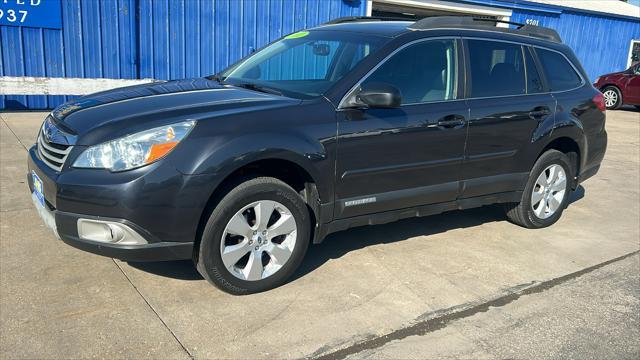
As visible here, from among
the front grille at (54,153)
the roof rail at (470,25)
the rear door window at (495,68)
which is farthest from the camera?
the rear door window at (495,68)

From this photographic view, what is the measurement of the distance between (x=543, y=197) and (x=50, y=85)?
7.87 m

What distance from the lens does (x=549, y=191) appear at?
217 inches

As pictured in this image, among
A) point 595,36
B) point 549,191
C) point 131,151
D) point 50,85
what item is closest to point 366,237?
point 549,191

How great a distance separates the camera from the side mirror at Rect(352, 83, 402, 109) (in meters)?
3.83

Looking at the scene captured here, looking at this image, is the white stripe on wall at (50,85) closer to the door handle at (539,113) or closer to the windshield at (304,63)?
the windshield at (304,63)

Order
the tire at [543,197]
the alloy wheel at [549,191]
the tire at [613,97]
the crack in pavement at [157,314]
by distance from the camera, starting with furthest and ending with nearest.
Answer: the tire at [613,97], the alloy wheel at [549,191], the tire at [543,197], the crack in pavement at [157,314]

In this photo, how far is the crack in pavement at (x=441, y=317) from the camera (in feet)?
10.4

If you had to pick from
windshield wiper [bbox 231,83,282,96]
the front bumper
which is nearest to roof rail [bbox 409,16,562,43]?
windshield wiper [bbox 231,83,282,96]

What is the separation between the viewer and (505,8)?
631 inches

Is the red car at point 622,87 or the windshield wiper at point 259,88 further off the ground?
the windshield wiper at point 259,88

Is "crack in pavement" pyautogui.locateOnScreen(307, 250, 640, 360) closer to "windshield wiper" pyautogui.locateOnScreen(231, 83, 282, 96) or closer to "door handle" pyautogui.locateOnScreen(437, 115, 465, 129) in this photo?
"door handle" pyautogui.locateOnScreen(437, 115, 465, 129)

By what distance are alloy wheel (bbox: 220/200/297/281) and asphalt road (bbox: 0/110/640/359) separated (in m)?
0.21

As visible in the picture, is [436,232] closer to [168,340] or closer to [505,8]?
[168,340]

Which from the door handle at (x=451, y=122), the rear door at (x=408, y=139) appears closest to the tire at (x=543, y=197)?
the rear door at (x=408, y=139)
